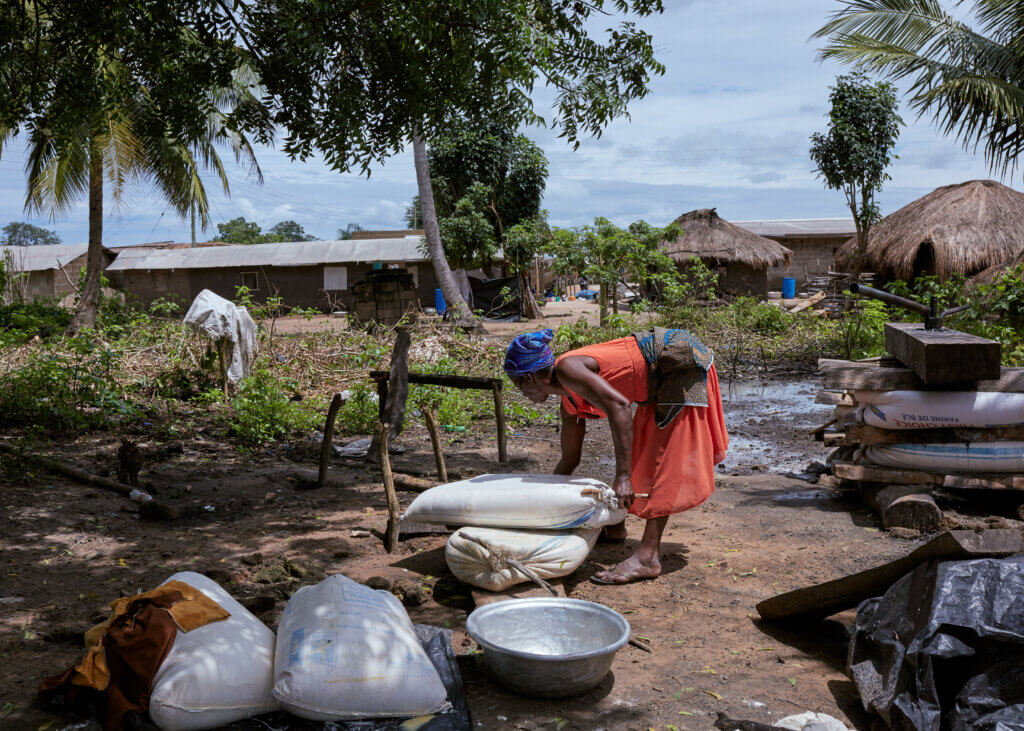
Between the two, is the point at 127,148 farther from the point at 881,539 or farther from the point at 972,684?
the point at 972,684

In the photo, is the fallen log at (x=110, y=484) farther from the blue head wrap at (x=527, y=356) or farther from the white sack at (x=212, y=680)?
the blue head wrap at (x=527, y=356)

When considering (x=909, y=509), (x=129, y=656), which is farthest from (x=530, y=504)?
(x=909, y=509)

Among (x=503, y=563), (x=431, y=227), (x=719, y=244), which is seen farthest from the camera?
(x=719, y=244)

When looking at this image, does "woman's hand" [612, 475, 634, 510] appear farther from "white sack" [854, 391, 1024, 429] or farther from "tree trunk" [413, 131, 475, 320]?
"tree trunk" [413, 131, 475, 320]

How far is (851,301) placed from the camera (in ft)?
42.3

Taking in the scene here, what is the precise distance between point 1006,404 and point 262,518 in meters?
4.18

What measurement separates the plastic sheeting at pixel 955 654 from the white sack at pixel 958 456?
6.09 feet

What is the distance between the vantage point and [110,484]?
5.02 metres

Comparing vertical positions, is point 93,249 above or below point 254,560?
above

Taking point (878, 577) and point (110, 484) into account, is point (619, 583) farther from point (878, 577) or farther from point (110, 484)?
point (110, 484)

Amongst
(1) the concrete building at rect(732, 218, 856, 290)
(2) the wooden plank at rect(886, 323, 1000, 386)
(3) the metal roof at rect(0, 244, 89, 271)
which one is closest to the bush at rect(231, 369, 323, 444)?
(2) the wooden plank at rect(886, 323, 1000, 386)

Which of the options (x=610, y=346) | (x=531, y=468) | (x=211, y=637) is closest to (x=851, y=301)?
(x=531, y=468)

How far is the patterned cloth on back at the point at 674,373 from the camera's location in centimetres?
336

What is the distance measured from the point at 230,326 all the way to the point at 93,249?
23.3 feet
